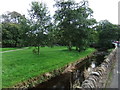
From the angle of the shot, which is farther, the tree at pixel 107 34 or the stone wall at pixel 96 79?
the tree at pixel 107 34

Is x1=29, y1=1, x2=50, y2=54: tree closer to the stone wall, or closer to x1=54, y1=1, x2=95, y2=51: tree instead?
x1=54, y1=1, x2=95, y2=51: tree

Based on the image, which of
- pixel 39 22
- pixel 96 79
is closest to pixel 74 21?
pixel 39 22

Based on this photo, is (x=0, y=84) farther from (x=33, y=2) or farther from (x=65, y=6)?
(x=65, y=6)

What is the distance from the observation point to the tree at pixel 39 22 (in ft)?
33.6

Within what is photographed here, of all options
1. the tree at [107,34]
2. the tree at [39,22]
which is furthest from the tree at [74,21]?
the tree at [107,34]

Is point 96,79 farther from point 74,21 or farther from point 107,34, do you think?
point 107,34

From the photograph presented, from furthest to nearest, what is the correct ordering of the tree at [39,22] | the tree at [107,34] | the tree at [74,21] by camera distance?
the tree at [107,34] < the tree at [74,21] < the tree at [39,22]

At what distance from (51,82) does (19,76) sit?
1.66 m

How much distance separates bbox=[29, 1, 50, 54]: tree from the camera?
10.2 meters

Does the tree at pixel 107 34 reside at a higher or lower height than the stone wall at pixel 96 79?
higher

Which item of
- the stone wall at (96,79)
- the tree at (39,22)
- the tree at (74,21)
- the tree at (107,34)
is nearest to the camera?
the stone wall at (96,79)

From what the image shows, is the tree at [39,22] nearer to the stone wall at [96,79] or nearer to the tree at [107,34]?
the stone wall at [96,79]

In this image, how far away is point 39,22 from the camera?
33.8 feet

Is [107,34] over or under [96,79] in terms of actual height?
over
